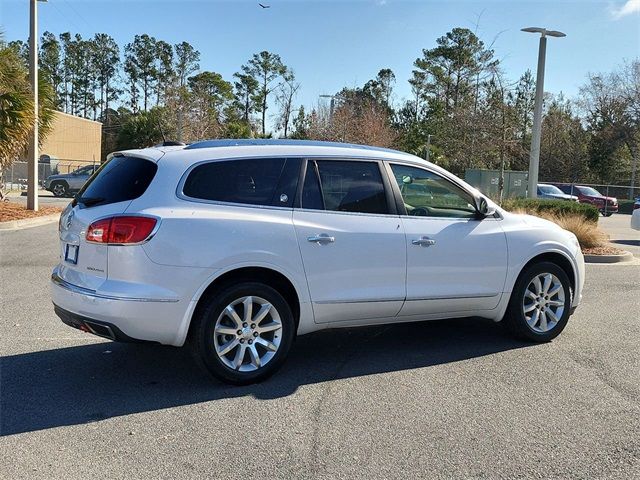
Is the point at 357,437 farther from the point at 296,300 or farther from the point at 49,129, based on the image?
the point at 49,129

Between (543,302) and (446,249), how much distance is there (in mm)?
1336

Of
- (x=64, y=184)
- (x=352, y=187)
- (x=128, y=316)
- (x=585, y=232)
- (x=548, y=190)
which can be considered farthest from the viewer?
(x=548, y=190)

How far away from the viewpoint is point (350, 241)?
4875 mm

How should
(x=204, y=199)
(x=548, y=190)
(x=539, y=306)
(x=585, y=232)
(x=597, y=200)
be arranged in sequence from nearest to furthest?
(x=204, y=199)
(x=539, y=306)
(x=585, y=232)
(x=548, y=190)
(x=597, y=200)

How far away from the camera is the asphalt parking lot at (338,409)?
3.47 m

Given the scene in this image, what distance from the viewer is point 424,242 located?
5191mm

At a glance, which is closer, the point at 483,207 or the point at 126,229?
the point at 126,229

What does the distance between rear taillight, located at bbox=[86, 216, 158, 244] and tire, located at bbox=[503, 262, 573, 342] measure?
3474 millimetres

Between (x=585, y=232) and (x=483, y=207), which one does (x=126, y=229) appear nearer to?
(x=483, y=207)

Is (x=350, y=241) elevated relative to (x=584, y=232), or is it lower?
elevated

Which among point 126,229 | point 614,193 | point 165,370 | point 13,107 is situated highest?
point 13,107

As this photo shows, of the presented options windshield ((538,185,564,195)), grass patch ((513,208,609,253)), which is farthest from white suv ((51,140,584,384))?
windshield ((538,185,564,195))

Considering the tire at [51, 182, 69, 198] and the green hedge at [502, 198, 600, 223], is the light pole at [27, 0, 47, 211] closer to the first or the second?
the tire at [51, 182, 69, 198]

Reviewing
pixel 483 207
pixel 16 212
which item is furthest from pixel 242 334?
pixel 16 212
